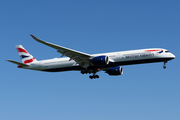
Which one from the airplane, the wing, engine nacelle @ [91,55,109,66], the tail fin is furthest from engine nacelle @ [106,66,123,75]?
the tail fin

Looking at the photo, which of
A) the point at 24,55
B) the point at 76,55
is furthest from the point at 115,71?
the point at 24,55

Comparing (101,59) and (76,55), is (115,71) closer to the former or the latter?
(101,59)

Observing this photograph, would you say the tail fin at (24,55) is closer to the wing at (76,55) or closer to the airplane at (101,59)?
the airplane at (101,59)

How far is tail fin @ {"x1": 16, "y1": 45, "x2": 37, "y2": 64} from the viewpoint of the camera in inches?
2177

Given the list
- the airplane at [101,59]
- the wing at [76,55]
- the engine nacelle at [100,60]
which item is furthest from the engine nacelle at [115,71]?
the engine nacelle at [100,60]

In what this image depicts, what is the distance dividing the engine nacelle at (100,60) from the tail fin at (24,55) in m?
14.2

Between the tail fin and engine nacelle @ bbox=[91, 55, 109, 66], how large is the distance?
14160 millimetres

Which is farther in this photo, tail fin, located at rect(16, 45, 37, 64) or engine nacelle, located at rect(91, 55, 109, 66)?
tail fin, located at rect(16, 45, 37, 64)

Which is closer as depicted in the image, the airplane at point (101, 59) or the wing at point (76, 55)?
the wing at point (76, 55)

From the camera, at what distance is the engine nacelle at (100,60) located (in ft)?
151

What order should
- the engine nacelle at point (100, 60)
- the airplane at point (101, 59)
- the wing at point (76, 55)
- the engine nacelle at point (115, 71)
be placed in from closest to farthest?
1. the wing at point (76, 55)
2. the engine nacelle at point (100, 60)
3. the airplane at point (101, 59)
4. the engine nacelle at point (115, 71)

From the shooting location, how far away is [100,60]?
4606 centimetres

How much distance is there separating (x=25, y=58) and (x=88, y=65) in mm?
14438

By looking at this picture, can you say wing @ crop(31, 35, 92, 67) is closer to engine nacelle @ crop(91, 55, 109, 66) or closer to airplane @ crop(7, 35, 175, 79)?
airplane @ crop(7, 35, 175, 79)
